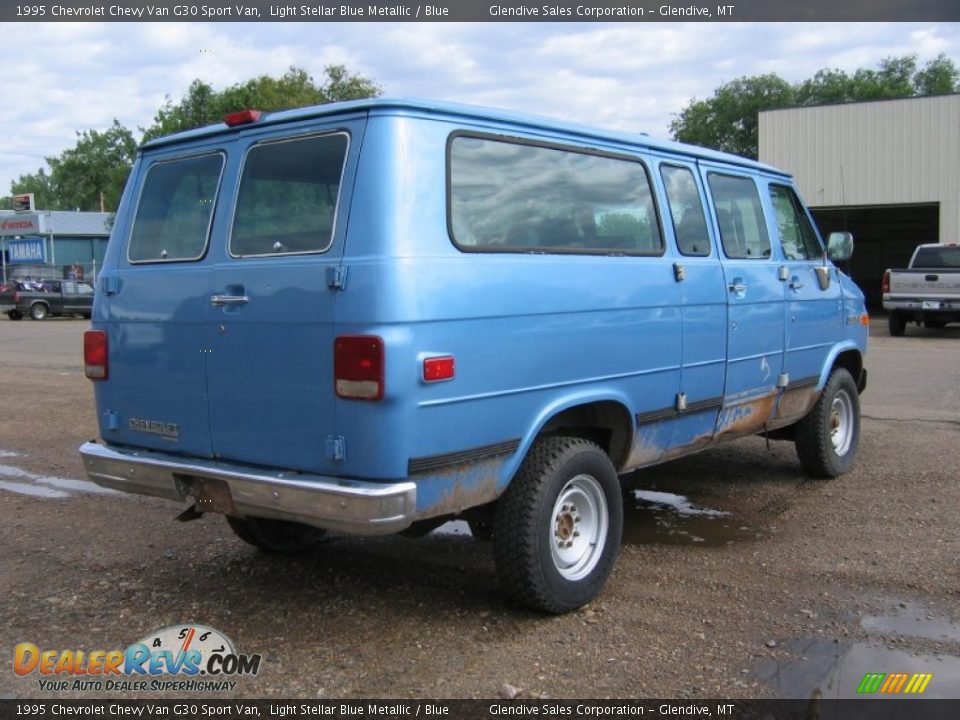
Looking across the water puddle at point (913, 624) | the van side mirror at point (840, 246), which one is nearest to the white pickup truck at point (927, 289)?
the van side mirror at point (840, 246)

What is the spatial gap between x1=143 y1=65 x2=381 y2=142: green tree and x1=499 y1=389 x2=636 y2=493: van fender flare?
38715mm

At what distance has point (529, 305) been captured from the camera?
4152mm

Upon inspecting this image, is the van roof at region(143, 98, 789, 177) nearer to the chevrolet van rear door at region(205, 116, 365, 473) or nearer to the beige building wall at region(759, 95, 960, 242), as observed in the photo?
the chevrolet van rear door at region(205, 116, 365, 473)

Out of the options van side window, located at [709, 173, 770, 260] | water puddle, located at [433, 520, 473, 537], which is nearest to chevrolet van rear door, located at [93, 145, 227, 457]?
water puddle, located at [433, 520, 473, 537]

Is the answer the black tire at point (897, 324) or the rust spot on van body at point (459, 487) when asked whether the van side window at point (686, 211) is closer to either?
the rust spot on van body at point (459, 487)

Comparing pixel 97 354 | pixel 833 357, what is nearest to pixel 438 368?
pixel 97 354

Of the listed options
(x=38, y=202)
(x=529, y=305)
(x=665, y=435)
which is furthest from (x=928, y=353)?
(x=38, y=202)

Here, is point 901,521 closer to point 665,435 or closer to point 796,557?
point 796,557

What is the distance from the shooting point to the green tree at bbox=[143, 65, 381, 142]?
4231cm

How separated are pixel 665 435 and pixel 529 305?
145 centimetres

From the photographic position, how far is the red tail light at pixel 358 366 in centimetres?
360

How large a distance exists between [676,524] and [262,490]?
306 centimetres

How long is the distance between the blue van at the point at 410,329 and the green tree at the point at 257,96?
3810 cm

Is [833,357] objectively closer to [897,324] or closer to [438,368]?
[438,368]
